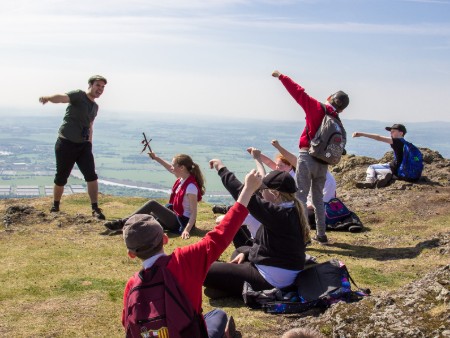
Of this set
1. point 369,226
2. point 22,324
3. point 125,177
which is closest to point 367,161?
point 369,226

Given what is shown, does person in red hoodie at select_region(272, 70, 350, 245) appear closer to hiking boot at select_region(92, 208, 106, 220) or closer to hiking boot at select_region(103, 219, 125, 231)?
hiking boot at select_region(103, 219, 125, 231)

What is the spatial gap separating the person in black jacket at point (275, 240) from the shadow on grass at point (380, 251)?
3847mm

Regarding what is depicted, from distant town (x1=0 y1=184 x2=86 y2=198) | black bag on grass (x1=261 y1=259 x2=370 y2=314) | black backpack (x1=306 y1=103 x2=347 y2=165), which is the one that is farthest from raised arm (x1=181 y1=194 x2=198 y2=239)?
distant town (x1=0 y1=184 x2=86 y2=198)

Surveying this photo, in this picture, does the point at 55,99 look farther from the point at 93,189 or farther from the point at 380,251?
the point at 380,251

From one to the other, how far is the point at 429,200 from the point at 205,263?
13.5 meters

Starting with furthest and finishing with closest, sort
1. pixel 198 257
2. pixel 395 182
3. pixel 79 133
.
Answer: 1. pixel 395 182
2. pixel 79 133
3. pixel 198 257

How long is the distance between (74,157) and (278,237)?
9024 mm

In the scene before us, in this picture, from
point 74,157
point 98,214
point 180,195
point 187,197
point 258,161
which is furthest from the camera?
point 98,214

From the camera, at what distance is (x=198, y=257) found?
A: 4.81 m

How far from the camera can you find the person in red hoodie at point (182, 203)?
40.9 ft

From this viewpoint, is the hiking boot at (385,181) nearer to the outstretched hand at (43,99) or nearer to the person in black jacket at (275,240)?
the outstretched hand at (43,99)

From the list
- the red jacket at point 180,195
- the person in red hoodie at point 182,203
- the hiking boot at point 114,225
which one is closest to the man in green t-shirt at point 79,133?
the hiking boot at point 114,225

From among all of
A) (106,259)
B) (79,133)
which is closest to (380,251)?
(106,259)

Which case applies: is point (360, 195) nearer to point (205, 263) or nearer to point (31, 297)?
point (31, 297)
